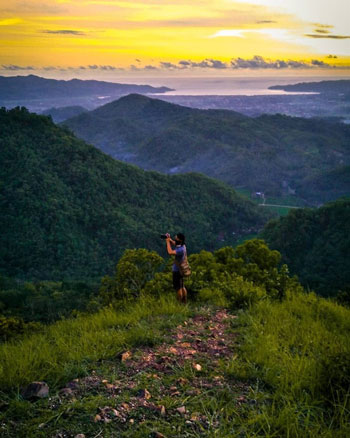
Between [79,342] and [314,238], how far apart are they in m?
66.0

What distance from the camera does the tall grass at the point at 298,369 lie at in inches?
165

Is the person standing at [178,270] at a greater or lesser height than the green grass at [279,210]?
greater

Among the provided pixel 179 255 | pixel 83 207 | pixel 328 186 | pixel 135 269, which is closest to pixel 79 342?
pixel 179 255

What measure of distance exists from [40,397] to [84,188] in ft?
290

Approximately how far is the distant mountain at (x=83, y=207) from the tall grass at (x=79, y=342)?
190ft

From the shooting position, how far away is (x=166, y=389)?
4.91 m

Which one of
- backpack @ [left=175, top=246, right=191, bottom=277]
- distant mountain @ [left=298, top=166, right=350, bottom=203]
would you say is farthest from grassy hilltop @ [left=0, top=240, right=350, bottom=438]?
distant mountain @ [left=298, top=166, right=350, bottom=203]

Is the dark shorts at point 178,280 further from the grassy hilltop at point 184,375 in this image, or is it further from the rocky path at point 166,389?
the rocky path at point 166,389

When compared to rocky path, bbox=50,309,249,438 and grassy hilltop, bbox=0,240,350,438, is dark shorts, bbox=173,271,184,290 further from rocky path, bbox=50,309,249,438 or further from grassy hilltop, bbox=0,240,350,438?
rocky path, bbox=50,309,249,438

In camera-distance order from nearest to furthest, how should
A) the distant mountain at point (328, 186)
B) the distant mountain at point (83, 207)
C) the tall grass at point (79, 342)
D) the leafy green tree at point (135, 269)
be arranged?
1. the tall grass at point (79, 342)
2. the leafy green tree at point (135, 269)
3. the distant mountain at point (83, 207)
4. the distant mountain at point (328, 186)

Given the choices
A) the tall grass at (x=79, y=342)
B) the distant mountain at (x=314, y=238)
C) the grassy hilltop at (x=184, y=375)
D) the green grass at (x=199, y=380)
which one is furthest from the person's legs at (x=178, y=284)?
the distant mountain at (x=314, y=238)

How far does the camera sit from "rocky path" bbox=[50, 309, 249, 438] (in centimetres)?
419

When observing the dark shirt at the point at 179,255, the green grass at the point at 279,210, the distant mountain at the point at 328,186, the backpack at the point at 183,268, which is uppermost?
the dark shirt at the point at 179,255

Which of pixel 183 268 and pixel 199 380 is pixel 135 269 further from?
pixel 199 380
